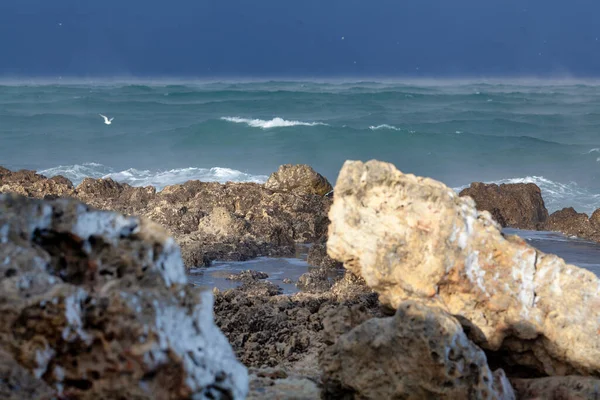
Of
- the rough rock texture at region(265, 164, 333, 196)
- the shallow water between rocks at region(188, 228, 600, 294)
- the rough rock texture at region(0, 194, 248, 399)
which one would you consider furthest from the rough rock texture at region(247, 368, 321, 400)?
the rough rock texture at region(265, 164, 333, 196)

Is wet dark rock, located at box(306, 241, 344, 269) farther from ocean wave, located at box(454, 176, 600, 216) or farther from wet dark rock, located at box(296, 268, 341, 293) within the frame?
ocean wave, located at box(454, 176, 600, 216)

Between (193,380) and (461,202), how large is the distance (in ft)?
7.52

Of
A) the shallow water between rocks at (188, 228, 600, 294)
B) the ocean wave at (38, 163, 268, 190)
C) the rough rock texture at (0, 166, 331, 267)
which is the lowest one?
the ocean wave at (38, 163, 268, 190)

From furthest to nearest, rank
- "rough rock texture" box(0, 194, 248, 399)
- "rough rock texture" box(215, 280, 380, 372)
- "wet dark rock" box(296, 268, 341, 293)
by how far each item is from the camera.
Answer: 1. "wet dark rock" box(296, 268, 341, 293)
2. "rough rock texture" box(215, 280, 380, 372)
3. "rough rock texture" box(0, 194, 248, 399)

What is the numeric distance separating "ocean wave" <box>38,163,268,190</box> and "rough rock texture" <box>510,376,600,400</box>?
19.9 m

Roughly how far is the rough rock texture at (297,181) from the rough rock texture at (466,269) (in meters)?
7.60

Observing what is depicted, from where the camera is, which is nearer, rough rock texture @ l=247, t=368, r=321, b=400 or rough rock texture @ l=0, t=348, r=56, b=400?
rough rock texture @ l=0, t=348, r=56, b=400

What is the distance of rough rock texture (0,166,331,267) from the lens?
33.1 ft

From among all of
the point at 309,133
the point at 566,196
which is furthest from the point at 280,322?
the point at 309,133

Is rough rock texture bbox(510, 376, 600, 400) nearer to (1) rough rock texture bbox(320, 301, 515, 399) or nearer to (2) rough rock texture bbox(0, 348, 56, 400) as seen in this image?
(1) rough rock texture bbox(320, 301, 515, 399)

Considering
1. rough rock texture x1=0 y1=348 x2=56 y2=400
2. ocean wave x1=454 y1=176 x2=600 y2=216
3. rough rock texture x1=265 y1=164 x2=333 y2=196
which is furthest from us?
ocean wave x1=454 y1=176 x2=600 y2=216

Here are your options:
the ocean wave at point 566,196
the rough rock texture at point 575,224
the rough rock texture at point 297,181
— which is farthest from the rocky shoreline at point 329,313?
the ocean wave at point 566,196

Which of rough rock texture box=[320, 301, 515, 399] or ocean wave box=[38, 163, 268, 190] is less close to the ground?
rough rock texture box=[320, 301, 515, 399]

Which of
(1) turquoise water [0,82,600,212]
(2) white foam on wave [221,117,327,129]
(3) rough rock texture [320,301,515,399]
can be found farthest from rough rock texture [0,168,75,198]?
(2) white foam on wave [221,117,327,129]
